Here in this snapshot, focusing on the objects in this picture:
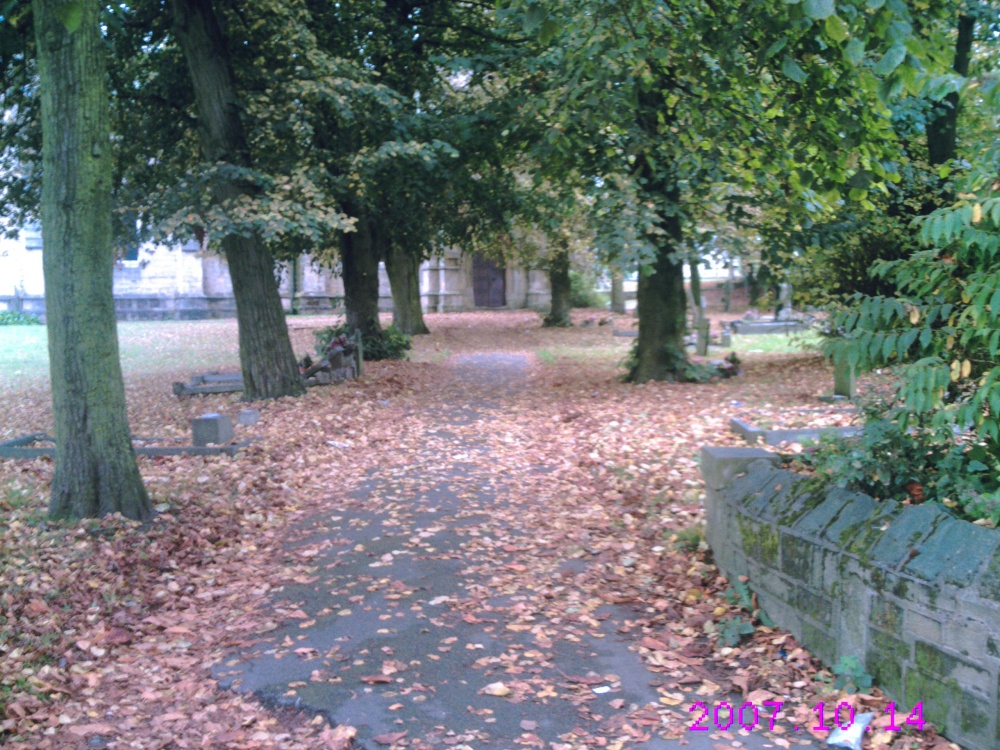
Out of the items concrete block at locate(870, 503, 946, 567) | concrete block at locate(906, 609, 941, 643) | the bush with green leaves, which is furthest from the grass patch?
concrete block at locate(906, 609, 941, 643)

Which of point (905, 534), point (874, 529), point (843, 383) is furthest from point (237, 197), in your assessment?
point (905, 534)

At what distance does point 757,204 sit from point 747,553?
8.33 meters

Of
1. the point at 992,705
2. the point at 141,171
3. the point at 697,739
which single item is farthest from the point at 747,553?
the point at 141,171

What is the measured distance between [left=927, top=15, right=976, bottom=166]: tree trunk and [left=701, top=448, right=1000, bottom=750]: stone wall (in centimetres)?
1118

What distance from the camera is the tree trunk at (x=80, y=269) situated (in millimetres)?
6691

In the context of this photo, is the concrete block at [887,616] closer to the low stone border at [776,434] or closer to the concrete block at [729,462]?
the concrete block at [729,462]

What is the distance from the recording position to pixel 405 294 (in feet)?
97.5

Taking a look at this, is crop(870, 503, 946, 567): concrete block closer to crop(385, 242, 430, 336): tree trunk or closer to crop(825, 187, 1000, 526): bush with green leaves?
crop(825, 187, 1000, 526): bush with green leaves

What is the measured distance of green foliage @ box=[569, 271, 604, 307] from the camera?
42844 millimetres

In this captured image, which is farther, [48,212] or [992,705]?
[48,212]

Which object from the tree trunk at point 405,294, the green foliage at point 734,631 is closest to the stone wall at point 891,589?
the green foliage at point 734,631

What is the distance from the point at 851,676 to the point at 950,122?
1287cm

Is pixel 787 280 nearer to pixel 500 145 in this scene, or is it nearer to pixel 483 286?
pixel 500 145

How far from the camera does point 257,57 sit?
14.2m
